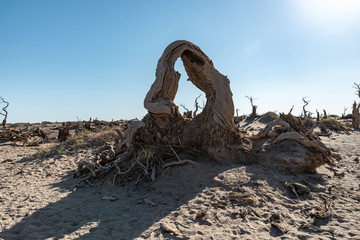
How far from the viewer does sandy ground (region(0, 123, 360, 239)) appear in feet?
11.5

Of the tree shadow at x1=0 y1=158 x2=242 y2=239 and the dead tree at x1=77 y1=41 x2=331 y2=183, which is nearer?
the tree shadow at x1=0 y1=158 x2=242 y2=239

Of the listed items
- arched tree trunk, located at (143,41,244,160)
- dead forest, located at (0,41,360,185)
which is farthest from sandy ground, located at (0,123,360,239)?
arched tree trunk, located at (143,41,244,160)

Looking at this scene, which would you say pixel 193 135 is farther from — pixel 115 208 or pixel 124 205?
pixel 115 208

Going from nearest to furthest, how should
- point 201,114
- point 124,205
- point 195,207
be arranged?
point 195,207
point 124,205
point 201,114

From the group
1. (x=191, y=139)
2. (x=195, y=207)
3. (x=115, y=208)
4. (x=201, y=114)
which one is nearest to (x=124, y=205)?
(x=115, y=208)

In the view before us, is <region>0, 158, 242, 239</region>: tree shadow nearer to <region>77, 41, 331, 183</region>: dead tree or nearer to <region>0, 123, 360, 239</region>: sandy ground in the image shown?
<region>0, 123, 360, 239</region>: sandy ground

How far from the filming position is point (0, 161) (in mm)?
9320

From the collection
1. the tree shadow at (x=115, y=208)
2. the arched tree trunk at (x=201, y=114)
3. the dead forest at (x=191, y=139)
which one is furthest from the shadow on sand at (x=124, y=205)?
the arched tree trunk at (x=201, y=114)

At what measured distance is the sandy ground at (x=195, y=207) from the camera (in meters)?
3.52

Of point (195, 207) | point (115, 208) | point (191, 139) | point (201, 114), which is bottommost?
point (115, 208)

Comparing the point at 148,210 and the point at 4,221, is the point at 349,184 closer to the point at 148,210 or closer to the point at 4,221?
the point at 148,210

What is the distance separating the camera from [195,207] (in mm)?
4211

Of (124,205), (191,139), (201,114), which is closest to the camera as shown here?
(124,205)

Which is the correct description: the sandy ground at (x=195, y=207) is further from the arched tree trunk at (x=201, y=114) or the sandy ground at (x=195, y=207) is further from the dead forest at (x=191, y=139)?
the arched tree trunk at (x=201, y=114)
